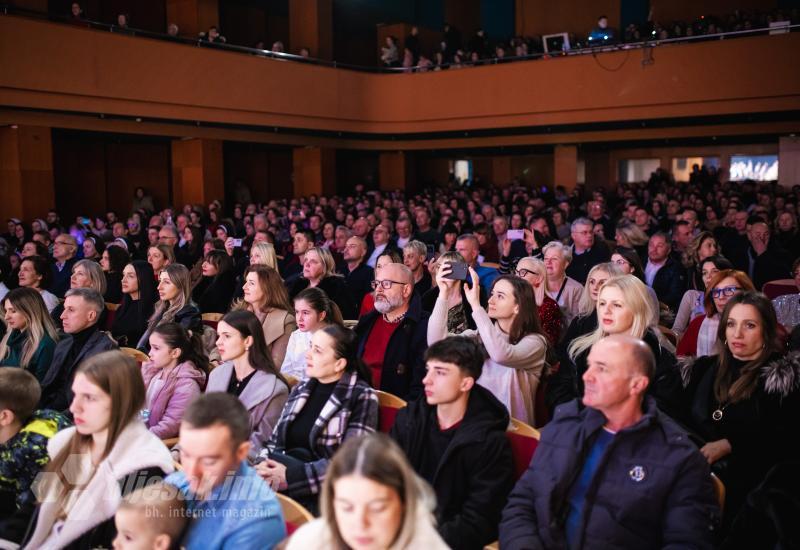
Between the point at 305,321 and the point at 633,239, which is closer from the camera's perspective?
the point at 305,321

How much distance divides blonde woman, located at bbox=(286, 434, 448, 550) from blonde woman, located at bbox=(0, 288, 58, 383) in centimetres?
A: 309

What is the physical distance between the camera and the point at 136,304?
18.3ft

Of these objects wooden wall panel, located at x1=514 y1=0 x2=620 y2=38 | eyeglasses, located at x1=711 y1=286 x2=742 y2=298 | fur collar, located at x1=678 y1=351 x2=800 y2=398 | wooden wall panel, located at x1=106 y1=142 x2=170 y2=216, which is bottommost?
fur collar, located at x1=678 y1=351 x2=800 y2=398

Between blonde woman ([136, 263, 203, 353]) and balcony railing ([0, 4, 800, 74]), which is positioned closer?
blonde woman ([136, 263, 203, 353])

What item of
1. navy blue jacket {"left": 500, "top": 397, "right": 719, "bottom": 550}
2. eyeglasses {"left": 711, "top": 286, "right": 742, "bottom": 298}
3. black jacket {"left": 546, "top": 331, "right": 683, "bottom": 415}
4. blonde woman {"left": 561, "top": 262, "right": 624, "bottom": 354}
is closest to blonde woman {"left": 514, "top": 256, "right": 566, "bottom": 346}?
blonde woman {"left": 561, "top": 262, "right": 624, "bottom": 354}

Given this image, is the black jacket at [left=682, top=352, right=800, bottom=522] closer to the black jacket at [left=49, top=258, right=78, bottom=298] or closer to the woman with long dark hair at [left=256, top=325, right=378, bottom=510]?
the woman with long dark hair at [left=256, top=325, right=378, bottom=510]

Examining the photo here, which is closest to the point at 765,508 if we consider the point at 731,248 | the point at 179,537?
the point at 179,537

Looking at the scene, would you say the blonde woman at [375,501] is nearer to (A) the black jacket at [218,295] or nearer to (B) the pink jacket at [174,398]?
(B) the pink jacket at [174,398]

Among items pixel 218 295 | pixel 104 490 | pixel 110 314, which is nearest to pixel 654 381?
pixel 104 490

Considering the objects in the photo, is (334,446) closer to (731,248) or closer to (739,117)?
(731,248)

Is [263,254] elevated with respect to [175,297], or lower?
elevated

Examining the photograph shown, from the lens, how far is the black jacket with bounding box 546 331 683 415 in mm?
3156

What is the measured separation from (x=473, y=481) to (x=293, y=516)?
2.08ft

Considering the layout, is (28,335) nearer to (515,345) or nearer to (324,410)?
(324,410)
